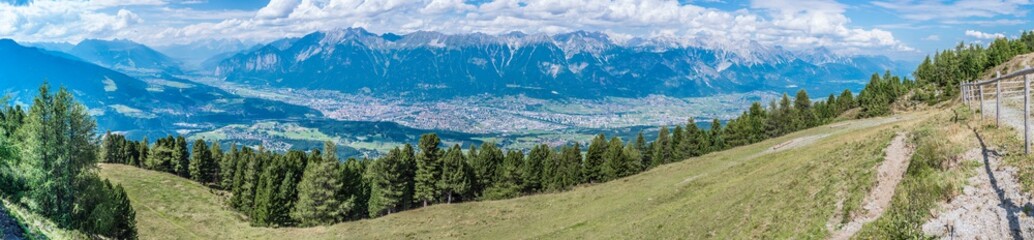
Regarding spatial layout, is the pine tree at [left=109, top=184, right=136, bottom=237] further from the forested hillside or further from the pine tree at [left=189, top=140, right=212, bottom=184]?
the pine tree at [left=189, top=140, right=212, bottom=184]

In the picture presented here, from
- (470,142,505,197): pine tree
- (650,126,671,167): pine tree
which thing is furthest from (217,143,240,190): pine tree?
(650,126,671,167): pine tree

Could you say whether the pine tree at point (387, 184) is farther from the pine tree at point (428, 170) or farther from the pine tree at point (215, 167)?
the pine tree at point (215, 167)

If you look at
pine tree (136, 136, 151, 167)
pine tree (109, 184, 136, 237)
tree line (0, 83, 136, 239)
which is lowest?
pine tree (109, 184, 136, 237)

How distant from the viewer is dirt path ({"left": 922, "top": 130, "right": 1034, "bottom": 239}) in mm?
11766

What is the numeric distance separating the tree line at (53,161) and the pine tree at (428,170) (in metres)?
41.1

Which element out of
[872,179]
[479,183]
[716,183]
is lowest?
[479,183]

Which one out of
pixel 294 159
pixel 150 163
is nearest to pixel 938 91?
pixel 294 159

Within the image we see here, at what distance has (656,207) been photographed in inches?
1436

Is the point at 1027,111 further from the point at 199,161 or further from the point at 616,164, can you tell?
the point at 199,161

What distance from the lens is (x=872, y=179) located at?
1894cm

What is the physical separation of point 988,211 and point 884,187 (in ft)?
18.8

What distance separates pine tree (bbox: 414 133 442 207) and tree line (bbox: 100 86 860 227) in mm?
140

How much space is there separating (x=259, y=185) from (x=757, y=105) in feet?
335

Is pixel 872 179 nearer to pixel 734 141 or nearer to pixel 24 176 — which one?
pixel 24 176
